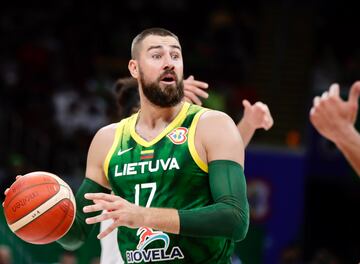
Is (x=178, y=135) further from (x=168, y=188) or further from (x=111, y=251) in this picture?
(x=111, y=251)

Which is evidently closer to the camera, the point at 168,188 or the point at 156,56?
the point at 168,188

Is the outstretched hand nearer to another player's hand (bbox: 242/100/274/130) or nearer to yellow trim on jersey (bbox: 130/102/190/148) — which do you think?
yellow trim on jersey (bbox: 130/102/190/148)

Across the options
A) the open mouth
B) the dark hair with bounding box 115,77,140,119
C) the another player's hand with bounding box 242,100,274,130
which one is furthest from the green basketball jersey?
the dark hair with bounding box 115,77,140,119

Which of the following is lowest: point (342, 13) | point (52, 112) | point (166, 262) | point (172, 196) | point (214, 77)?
point (166, 262)

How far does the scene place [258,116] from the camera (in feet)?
20.1

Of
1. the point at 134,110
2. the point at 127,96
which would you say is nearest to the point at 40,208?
the point at 134,110

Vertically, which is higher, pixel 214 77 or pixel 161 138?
pixel 214 77

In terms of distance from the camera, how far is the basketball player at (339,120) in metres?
4.15

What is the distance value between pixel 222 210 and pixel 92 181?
1.21 meters

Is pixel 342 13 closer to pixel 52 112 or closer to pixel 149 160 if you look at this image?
pixel 52 112

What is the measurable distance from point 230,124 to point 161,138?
1.53 ft

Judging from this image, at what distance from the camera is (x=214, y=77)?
1786 cm

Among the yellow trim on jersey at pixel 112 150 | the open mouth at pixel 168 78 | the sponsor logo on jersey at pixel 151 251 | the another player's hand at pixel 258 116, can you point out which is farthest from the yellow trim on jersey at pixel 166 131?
the another player's hand at pixel 258 116

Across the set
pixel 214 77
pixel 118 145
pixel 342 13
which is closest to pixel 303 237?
pixel 214 77
